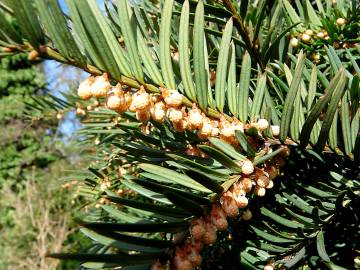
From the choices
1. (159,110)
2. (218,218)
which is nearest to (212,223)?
(218,218)

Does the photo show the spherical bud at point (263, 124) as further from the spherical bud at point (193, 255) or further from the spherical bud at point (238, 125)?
the spherical bud at point (193, 255)

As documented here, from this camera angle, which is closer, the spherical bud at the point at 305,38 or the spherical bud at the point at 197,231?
the spherical bud at the point at 197,231

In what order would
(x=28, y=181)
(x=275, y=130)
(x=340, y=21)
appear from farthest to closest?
(x=28, y=181), (x=340, y=21), (x=275, y=130)

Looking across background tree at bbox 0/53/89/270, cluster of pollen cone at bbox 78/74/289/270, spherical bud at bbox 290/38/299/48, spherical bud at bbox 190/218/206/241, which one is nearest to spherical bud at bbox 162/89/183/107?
cluster of pollen cone at bbox 78/74/289/270

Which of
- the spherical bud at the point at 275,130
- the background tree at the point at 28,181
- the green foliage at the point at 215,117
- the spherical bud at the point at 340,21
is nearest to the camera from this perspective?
the green foliage at the point at 215,117

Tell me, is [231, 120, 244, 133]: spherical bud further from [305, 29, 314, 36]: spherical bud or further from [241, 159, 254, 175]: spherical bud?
[305, 29, 314, 36]: spherical bud

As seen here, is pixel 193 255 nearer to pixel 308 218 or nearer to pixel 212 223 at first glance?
pixel 212 223

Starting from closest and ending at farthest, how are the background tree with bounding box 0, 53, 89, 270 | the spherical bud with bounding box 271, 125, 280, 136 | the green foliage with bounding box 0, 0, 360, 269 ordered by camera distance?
1. the green foliage with bounding box 0, 0, 360, 269
2. the spherical bud with bounding box 271, 125, 280, 136
3. the background tree with bounding box 0, 53, 89, 270

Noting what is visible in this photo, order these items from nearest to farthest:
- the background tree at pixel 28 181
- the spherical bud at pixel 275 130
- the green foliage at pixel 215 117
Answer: the green foliage at pixel 215 117
the spherical bud at pixel 275 130
the background tree at pixel 28 181

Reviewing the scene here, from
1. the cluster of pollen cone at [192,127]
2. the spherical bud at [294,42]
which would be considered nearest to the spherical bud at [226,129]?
the cluster of pollen cone at [192,127]
